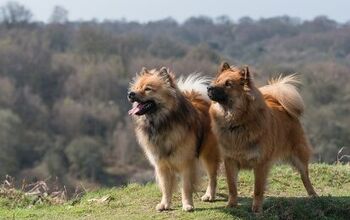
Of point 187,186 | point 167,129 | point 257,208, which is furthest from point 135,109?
point 257,208

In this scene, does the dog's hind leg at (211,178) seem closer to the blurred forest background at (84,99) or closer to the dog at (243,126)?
the dog at (243,126)

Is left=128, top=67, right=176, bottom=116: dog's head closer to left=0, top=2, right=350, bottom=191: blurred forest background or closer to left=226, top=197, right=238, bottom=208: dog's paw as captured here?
left=226, top=197, right=238, bottom=208: dog's paw

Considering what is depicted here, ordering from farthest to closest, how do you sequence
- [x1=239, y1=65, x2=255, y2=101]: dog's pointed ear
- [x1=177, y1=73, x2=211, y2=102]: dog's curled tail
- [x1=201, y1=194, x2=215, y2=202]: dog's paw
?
1. [x1=177, y1=73, x2=211, y2=102]: dog's curled tail
2. [x1=201, y1=194, x2=215, y2=202]: dog's paw
3. [x1=239, y1=65, x2=255, y2=101]: dog's pointed ear

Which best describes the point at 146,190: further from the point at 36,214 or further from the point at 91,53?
the point at 91,53

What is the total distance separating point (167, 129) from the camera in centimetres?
842

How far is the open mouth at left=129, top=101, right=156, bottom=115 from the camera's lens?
836 centimetres

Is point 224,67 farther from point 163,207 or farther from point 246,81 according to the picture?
point 163,207

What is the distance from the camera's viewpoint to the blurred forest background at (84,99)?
5819 centimetres

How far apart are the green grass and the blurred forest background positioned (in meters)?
27.5

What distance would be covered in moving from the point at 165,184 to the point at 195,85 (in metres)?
1.54

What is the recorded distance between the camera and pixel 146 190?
1011 centimetres

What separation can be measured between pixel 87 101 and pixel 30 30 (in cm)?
3282

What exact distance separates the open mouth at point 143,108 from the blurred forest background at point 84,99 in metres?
29.6

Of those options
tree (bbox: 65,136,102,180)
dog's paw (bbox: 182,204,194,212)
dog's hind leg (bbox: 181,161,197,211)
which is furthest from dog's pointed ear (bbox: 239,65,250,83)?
tree (bbox: 65,136,102,180)
